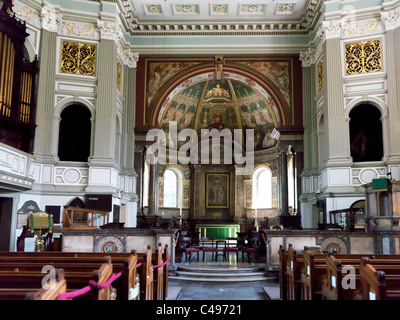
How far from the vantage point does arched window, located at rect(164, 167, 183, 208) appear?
2592 centimetres

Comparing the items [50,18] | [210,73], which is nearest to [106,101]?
[50,18]

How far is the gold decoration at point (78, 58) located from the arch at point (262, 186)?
13.5m

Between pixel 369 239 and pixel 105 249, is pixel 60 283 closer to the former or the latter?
pixel 105 249

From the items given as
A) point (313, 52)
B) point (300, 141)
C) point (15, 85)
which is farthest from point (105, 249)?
point (313, 52)

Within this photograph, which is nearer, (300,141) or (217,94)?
(300,141)

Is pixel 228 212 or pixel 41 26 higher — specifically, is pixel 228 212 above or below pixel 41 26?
below

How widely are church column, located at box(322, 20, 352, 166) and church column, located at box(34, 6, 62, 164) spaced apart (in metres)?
9.67

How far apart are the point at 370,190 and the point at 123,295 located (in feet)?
26.4

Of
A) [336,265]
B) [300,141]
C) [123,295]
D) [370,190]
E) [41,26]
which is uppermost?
[41,26]

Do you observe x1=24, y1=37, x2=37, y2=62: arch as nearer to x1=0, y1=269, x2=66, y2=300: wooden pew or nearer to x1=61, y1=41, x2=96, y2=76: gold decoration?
x1=61, y1=41, x2=96, y2=76: gold decoration

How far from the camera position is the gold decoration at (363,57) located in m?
14.9

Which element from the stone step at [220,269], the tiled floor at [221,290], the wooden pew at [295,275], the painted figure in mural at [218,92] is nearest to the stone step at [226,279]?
the tiled floor at [221,290]

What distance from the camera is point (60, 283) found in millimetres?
3174

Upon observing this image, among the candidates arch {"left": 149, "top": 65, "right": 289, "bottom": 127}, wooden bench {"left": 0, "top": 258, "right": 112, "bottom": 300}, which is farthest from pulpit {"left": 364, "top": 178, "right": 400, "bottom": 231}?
arch {"left": 149, "top": 65, "right": 289, "bottom": 127}
